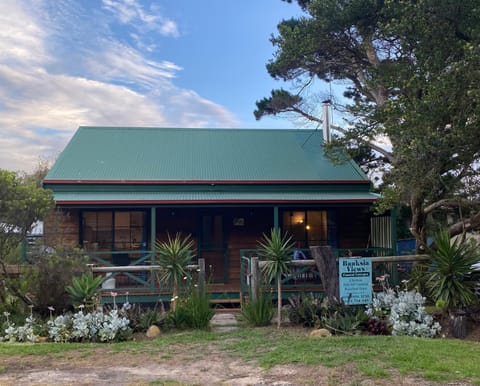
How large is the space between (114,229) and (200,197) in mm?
3118

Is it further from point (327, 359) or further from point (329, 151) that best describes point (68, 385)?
point (329, 151)

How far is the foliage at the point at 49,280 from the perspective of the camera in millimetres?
8992

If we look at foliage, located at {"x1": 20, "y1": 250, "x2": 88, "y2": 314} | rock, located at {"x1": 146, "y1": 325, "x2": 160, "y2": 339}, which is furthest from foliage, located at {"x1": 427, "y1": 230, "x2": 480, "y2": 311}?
foliage, located at {"x1": 20, "y1": 250, "x2": 88, "y2": 314}

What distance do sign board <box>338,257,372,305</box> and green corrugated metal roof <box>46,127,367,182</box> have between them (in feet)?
20.4

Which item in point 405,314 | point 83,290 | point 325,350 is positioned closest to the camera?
point 325,350

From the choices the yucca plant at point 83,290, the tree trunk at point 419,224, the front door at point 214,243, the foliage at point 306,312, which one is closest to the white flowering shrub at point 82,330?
the yucca plant at point 83,290

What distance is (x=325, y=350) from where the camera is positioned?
6523 millimetres

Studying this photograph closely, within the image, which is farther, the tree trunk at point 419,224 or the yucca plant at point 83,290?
the tree trunk at point 419,224

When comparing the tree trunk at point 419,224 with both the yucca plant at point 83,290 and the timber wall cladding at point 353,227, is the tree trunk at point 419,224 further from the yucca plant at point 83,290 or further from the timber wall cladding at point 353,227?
the yucca plant at point 83,290

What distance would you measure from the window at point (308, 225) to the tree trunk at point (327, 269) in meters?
6.20

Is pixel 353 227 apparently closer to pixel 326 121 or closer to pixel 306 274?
pixel 306 274

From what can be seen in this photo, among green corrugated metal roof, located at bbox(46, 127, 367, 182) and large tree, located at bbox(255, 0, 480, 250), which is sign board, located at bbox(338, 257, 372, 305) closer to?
large tree, located at bbox(255, 0, 480, 250)

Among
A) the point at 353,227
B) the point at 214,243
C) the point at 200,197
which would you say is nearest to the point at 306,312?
the point at 200,197

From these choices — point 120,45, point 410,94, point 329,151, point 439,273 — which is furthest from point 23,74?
point 439,273
